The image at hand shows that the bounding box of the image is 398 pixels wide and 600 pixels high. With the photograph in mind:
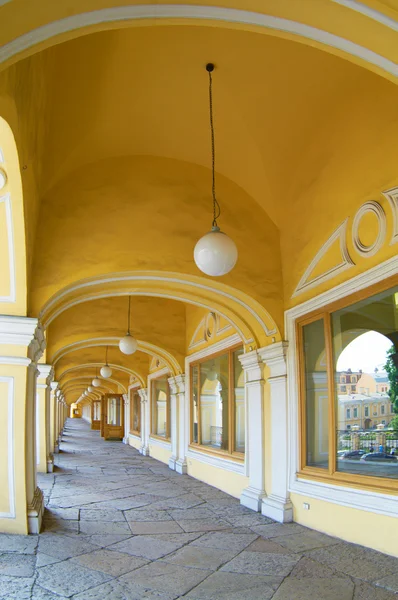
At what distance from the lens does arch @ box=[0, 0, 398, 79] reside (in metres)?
2.40

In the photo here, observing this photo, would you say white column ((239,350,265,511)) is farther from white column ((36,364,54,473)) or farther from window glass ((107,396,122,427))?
window glass ((107,396,122,427))

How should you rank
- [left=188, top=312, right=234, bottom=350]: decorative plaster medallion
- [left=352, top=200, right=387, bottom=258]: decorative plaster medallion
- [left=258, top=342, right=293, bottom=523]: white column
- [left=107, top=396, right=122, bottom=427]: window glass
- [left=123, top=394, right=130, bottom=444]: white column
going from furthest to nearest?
1. [left=107, top=396, right=122, bottom=427]: window glass
2. [left=123, top=394, right=130, bottom=444]: white column
3. [left=188, top=312, right=234, bottom=350]: decorative plaster medallion
4. [left=258, top=342, right=293, bottom=523]: white column
5. [left=352, top=200, right=387, bottom=258]: decorative plaster medallion

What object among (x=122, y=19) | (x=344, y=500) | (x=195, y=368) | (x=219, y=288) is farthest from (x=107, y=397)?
(x=122, y=19)

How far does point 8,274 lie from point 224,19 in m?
4.08

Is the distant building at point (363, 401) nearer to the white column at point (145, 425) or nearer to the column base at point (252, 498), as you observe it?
the column base at point (252, 498)

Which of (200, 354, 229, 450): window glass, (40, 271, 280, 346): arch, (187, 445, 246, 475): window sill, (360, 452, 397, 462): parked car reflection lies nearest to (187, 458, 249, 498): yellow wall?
(187, 445, 246, 475): window sill

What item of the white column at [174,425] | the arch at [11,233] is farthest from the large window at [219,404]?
the arch at [11,233]

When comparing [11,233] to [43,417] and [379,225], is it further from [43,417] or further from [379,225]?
[43,417]

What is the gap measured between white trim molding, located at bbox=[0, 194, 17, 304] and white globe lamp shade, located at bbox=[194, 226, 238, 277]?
6.00ft

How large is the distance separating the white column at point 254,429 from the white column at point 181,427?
3.88 metres

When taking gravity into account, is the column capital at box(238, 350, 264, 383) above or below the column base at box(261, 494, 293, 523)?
above

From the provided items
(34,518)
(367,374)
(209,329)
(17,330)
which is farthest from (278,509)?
(209,329)

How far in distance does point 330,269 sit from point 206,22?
12.4ft

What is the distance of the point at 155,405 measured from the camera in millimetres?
15875
